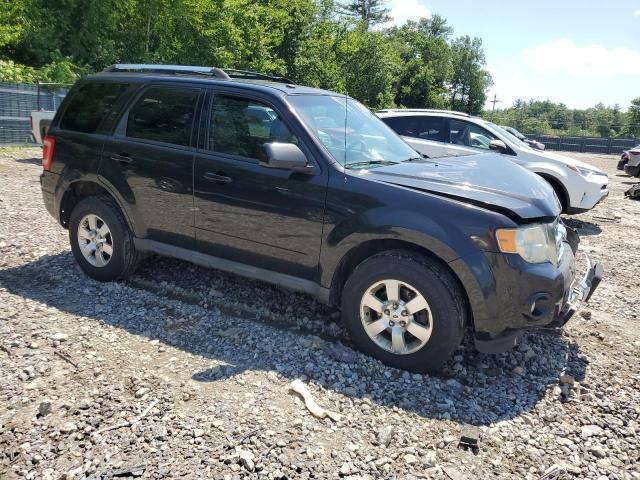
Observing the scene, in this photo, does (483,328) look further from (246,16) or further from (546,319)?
(246,16)

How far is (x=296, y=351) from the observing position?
379cm

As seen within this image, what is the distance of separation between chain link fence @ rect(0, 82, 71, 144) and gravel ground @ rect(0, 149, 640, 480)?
11516mm

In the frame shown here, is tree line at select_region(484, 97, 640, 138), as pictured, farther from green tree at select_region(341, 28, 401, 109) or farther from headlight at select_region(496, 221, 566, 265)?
headlight at select_region(496, 221, 566, 265)

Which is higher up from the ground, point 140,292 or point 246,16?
point 246,16

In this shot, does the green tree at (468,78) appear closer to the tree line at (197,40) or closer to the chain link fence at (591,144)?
the chain link fence at (591,144)

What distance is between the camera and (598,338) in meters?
4.33

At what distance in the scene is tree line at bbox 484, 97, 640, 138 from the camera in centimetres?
6159

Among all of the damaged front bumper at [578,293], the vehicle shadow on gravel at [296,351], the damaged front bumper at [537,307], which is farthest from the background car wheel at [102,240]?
the damaged front bumper at [578,293]

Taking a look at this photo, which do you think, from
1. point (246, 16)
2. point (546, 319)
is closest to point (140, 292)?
point (546, 319)

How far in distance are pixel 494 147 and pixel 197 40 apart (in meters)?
16.7

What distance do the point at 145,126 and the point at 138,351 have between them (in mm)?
2000

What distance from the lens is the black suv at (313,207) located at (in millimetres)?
3312

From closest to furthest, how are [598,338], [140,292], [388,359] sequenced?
[388,359] < [598,338] < [140,292]

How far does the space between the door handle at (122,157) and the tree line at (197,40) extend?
1320 centimetres
